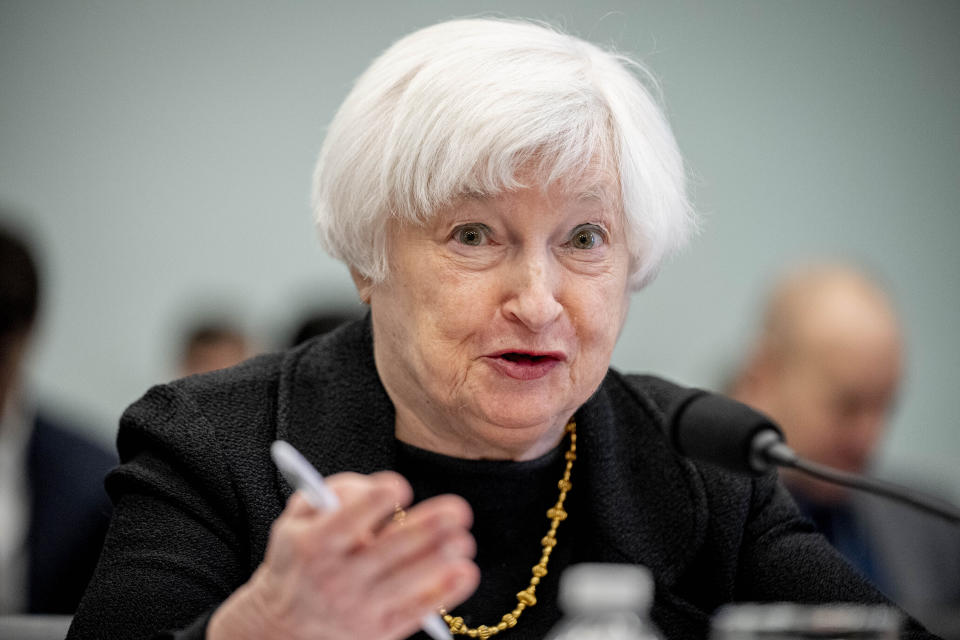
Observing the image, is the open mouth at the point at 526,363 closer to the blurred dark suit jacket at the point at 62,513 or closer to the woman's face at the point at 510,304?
the woman's face at the point at 510,304

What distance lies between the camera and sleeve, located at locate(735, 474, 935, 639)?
1.53 m

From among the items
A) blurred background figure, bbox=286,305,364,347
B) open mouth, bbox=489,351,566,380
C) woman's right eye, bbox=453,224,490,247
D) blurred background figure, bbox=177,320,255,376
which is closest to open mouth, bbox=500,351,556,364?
open mouth, bbox=489,351,566,380

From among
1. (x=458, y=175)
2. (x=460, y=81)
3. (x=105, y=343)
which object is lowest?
(x=105, y=343)

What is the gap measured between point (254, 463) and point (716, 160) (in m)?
4.00

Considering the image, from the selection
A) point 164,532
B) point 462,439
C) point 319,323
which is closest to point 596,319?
point 462,439

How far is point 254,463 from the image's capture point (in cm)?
148

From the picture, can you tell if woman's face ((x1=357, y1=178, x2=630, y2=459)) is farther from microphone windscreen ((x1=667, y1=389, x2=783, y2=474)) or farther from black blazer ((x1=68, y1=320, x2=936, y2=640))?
microphone windscreen ((x1=667, y1=389, x2=783, y2=474))

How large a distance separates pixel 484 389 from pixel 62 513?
4.49 ft

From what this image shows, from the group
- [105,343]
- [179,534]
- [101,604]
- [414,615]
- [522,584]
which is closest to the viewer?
[414,615]

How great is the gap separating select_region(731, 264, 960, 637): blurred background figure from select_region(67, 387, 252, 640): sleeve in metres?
1.93

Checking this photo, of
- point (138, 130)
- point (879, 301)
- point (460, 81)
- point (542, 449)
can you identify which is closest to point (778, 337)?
point (879, 301)

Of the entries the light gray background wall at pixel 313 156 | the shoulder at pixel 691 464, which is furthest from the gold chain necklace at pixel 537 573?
the light gray background wall at pixel 313 156

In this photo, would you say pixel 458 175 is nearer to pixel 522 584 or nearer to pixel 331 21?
pixel 522 584

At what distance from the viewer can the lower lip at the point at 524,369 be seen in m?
1.44
